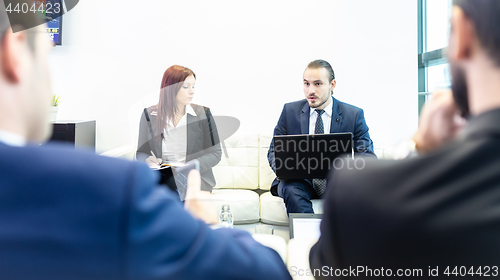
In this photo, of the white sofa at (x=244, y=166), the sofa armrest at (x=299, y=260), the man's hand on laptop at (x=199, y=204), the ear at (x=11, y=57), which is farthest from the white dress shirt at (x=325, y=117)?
the ear at (x=11, y=57)

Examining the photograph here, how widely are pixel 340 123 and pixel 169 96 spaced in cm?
133

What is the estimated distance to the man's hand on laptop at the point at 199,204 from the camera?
487 mm

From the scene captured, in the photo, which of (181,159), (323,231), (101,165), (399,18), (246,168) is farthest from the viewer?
(399,18)

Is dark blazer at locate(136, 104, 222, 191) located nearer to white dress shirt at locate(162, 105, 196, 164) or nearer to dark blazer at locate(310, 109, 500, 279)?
white dress shirt at locate(162, 105, 196, 164)

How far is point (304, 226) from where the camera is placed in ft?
5.14

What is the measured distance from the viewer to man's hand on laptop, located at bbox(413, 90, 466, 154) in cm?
40

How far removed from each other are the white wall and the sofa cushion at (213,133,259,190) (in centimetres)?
28

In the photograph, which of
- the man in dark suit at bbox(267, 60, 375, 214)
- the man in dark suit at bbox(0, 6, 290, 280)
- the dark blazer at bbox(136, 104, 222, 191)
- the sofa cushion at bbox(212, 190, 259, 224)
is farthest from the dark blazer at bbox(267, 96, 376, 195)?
the man in dark suit at bbox(0, 6, 290, 280)

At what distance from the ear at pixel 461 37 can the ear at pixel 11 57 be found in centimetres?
47

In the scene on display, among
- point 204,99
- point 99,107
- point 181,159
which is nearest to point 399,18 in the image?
point 204,99

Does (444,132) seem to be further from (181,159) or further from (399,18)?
(399,18)

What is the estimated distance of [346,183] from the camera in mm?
428

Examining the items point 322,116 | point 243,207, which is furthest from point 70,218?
point 322,116

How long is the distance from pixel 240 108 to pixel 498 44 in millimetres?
2851
